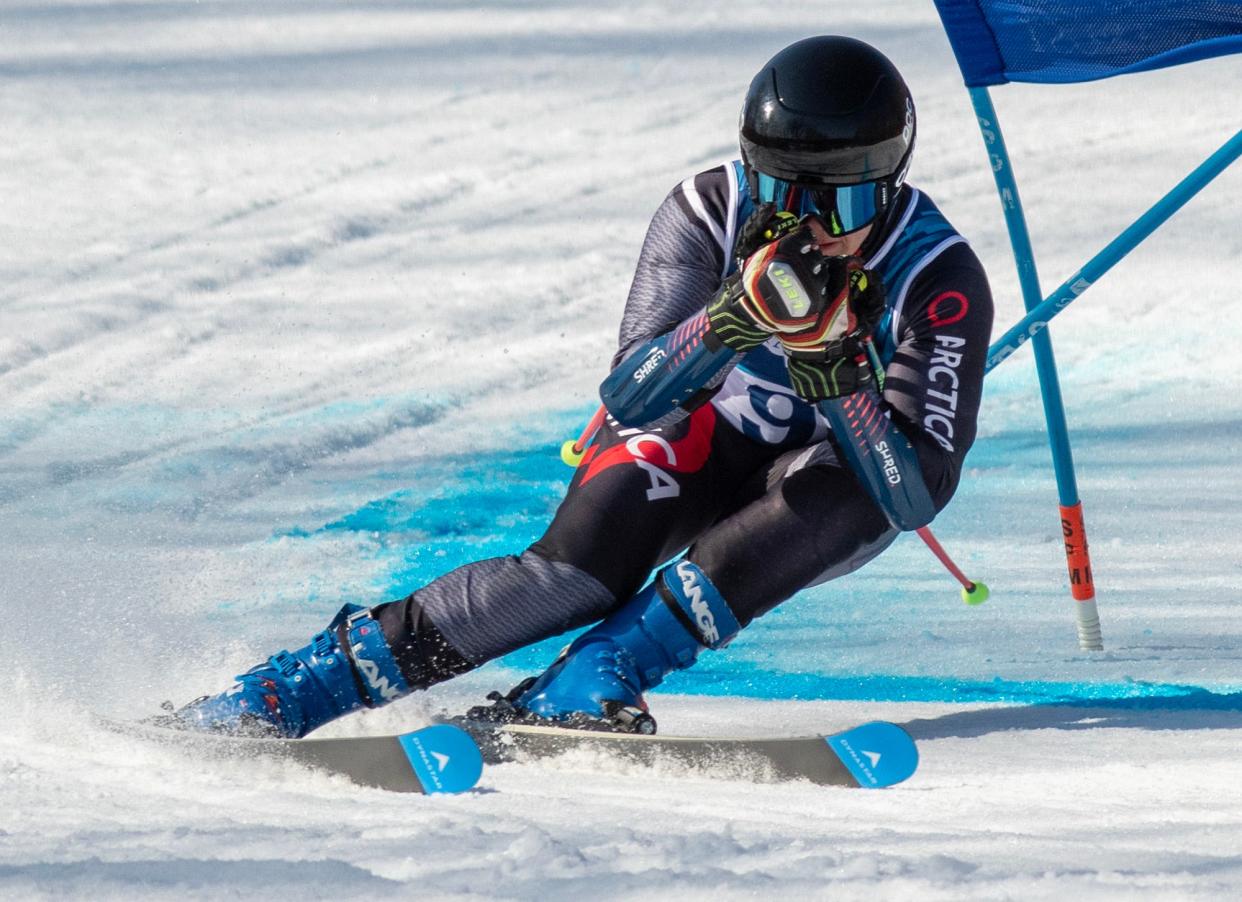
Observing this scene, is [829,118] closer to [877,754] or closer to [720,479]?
[720,479]

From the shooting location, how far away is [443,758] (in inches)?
99.6

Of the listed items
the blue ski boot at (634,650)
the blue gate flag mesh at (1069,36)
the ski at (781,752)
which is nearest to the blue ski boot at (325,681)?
the blue ski boot at (634,650)

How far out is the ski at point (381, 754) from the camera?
8.25 feet

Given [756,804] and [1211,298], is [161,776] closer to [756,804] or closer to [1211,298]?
[756,804]

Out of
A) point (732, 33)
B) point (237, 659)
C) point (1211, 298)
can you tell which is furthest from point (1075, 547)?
point (732, 33)

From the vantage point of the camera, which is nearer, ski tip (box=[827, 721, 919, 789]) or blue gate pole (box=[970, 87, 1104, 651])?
ski tip (box=[827, 721, 919, 789])

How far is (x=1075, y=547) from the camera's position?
391cm

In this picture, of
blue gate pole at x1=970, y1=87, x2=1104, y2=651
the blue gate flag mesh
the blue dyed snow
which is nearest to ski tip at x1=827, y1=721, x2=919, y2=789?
the blue dyed snow

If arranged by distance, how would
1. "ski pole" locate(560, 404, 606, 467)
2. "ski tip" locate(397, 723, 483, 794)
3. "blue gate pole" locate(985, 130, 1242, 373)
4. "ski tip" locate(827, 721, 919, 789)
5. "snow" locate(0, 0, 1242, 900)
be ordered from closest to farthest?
1. "snow" locate(0, 0, 1242, 900)
2. "ski tip" locate(397, 723, 483, 794)
3. "ski tip" locate(827, 721, 919, 789)
4. "ski pole" locate(560, 404, 606, 467)
5. "blue gate pole" locate(985, 130, 1242, 373)

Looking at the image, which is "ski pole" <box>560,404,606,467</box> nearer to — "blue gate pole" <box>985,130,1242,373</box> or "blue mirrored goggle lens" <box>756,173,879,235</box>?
"blue mirrored goggle lens" <box>756,173,879,235</box>

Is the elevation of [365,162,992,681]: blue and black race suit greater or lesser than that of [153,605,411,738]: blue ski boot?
greater

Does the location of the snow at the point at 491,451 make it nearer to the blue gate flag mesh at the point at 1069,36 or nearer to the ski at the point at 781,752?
the ski at the point at 781,752

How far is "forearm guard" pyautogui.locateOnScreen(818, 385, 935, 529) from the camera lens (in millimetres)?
2848

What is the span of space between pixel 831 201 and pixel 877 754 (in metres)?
0.99
